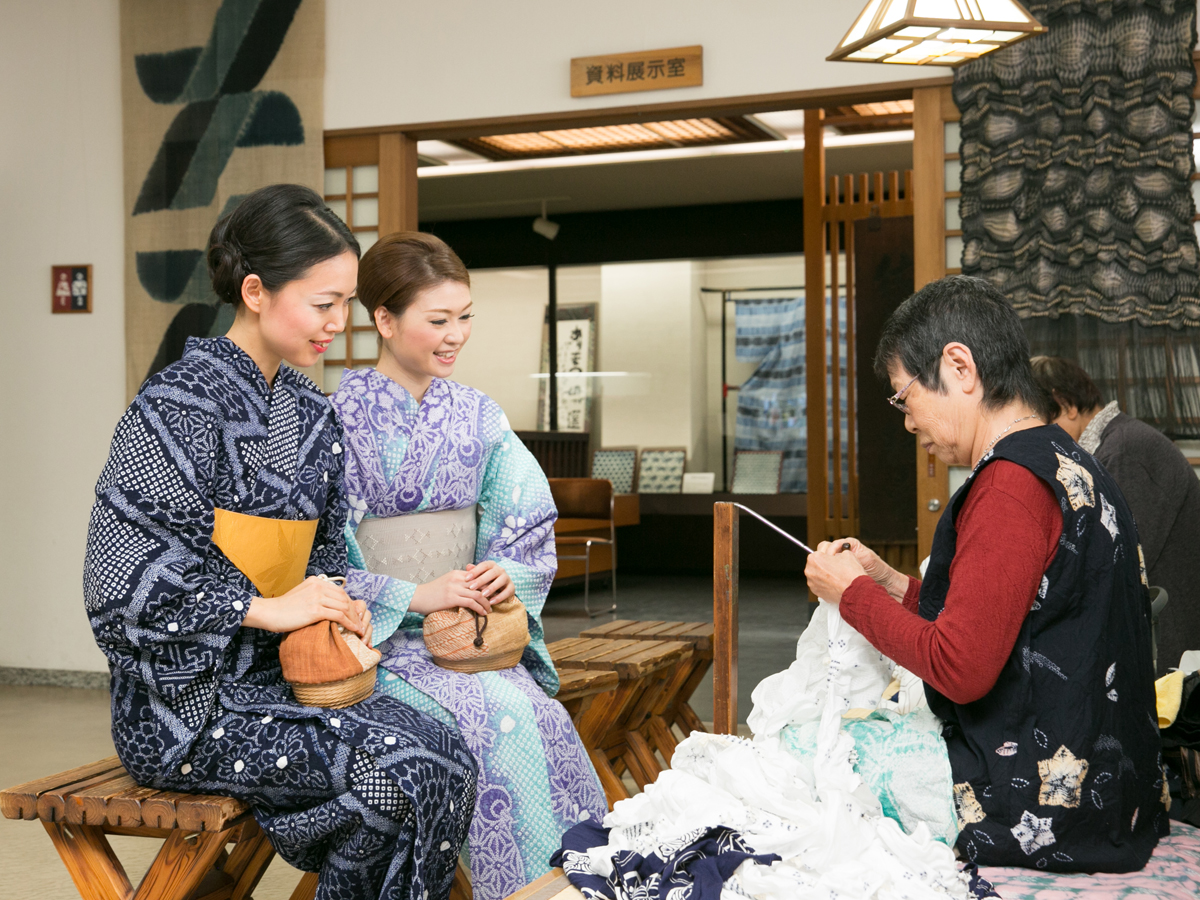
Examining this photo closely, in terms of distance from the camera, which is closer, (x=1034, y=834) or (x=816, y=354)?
(x=1034, y=834)

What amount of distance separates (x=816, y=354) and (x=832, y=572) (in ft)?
14.5

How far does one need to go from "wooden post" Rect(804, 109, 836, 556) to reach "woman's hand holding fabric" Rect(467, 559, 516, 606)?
3.77m

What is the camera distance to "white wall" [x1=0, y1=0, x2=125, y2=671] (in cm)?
511

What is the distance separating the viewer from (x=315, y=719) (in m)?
1.85

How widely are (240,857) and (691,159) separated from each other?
7228 mm

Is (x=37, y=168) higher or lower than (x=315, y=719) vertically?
higher

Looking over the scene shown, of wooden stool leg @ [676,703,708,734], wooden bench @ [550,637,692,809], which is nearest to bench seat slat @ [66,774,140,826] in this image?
wooden bench @ [550,637,692,809]

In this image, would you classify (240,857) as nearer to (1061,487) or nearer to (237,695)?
(237,695)

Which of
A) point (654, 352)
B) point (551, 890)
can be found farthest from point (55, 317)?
point (654, 352)

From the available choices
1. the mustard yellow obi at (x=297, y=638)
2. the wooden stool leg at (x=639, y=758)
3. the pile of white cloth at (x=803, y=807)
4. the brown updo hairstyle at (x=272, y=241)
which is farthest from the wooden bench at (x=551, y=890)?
the wooden stool leg at (x=639, y=758)

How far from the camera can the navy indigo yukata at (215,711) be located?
1783mm

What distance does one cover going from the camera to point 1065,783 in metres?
1.43

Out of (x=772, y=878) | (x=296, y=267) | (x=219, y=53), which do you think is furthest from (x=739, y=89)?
(x=772, y=878)

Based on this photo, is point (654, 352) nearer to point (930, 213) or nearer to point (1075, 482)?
point (930, 213)
